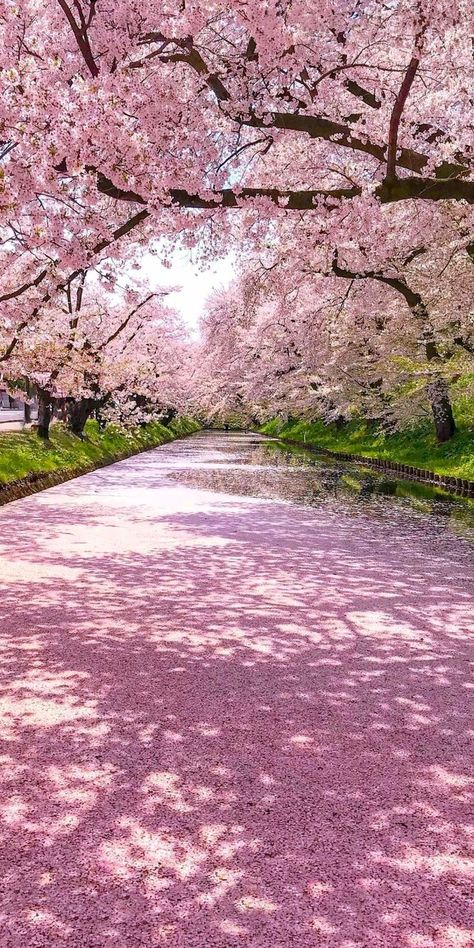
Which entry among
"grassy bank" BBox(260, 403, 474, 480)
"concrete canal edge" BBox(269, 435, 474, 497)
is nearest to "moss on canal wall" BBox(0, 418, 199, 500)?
"concrete canal edge" BBox(269, 435, 474, 497)

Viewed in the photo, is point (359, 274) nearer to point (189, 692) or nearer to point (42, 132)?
point (42, 132)

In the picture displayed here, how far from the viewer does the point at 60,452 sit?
1017 inches

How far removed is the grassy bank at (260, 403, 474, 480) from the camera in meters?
24.5

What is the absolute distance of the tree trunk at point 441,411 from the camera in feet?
87.0

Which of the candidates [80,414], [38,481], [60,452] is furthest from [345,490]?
[80,414]

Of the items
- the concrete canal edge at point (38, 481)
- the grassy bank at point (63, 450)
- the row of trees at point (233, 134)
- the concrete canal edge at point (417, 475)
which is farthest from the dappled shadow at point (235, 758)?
the concrete canal edge at point (417, 475)

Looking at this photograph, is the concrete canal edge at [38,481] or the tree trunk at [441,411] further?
the tree trunk at [441,411]

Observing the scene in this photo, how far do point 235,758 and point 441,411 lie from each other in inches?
967

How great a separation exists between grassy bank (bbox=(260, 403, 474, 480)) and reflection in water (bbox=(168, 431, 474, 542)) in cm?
147

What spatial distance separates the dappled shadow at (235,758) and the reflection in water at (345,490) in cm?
570

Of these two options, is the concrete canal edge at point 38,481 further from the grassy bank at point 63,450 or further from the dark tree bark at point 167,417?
the dark tree bark at point 167,417

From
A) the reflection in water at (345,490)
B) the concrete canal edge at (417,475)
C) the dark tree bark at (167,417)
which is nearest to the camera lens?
the reflection in water at (345,490)

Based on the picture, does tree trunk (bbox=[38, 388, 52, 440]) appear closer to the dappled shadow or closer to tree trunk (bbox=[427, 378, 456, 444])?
tree trunk (bbox=[427, 378, 456, 444])

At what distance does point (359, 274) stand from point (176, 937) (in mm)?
22043
